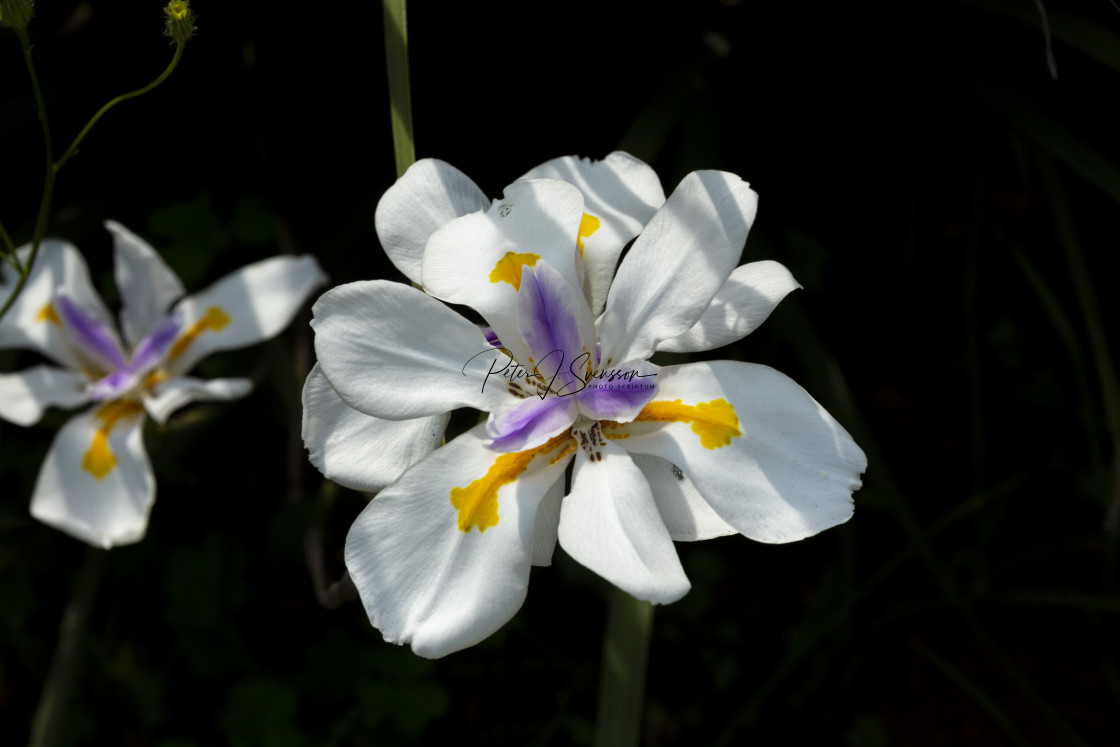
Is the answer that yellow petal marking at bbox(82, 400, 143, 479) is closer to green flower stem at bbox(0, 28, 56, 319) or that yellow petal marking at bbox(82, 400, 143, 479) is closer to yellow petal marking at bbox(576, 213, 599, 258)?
green flower stem at bbox(0, 28, 56, 319)

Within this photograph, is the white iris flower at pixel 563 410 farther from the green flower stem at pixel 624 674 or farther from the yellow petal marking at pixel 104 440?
the yellow petal marking at pixel 104 440

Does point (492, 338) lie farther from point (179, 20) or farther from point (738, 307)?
point (179, 20)

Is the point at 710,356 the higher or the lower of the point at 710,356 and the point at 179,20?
the lower

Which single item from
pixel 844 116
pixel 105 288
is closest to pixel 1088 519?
pixel 844 116

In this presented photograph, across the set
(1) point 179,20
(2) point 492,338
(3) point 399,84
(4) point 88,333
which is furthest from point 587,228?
(4) point 88,333

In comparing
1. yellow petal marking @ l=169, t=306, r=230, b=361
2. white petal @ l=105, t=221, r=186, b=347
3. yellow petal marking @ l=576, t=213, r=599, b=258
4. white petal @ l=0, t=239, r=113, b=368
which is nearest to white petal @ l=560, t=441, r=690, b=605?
yellow petal marking @ l=576, t=213, r=599, b=258

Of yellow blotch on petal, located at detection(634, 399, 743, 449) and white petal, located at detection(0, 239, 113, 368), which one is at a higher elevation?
yellow blotch on petal, located at detection(634, 399, 743, 449)

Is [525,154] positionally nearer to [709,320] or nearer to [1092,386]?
[709,320]
